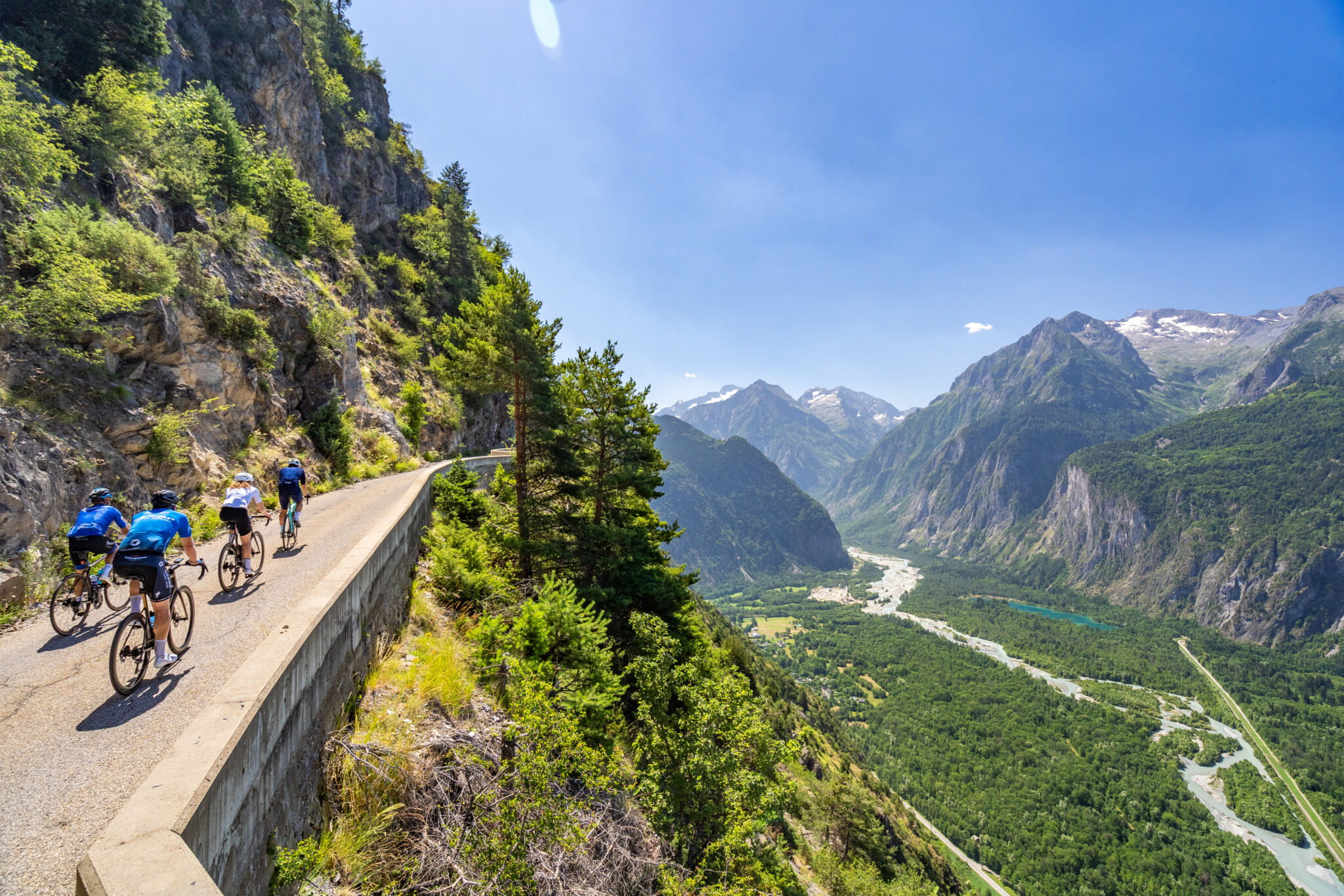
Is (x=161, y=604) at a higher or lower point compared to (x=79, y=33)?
lower

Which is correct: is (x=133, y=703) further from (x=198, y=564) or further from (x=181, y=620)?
(x=198, y=564)

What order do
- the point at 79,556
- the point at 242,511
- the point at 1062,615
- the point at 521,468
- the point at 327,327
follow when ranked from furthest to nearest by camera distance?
the point at 1062,615 < the point at 327,327 < the point at 521,468 < the point at 242,511 < the point at 79,556

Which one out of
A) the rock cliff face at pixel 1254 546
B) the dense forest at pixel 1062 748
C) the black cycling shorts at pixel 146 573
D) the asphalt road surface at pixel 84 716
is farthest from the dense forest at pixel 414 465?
the rock cliff face at pixel 1254 546

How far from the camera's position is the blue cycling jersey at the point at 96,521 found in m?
6.80

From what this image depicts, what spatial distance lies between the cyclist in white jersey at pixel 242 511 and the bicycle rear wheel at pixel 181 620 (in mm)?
1634

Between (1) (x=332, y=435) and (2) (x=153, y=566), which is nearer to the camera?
(2) (x=153, y=566)

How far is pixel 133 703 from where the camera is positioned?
16.6 feet

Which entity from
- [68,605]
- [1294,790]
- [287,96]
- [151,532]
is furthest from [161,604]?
[1294,790]

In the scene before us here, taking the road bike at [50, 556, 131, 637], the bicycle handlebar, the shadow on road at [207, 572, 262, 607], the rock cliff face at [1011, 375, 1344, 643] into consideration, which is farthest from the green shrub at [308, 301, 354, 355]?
the rock cliff face at [1011, 375, 1344, 643]

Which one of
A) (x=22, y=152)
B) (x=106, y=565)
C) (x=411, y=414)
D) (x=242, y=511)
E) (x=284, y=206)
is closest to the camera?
(x=106, y=565)

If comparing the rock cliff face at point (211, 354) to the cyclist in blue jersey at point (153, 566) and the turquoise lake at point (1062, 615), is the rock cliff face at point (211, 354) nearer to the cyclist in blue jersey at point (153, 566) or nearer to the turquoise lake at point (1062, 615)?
the cyclist in blue jersey at point (153, 566)

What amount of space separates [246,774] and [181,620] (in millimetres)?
4244

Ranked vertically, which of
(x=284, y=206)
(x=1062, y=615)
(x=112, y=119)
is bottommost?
(x=1062, y=615)

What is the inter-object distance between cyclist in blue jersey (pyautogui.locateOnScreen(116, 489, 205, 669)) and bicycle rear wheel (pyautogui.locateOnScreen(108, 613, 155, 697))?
0.09 m
